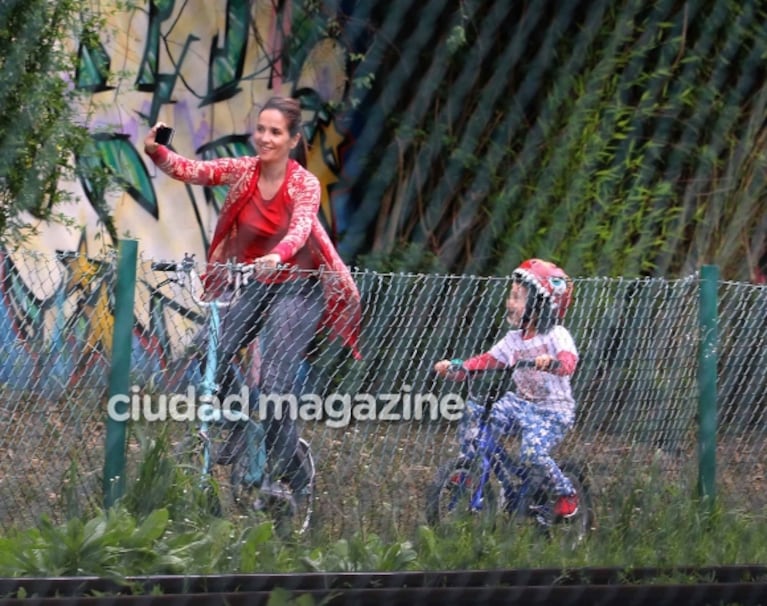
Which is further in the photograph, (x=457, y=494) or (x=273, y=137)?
(x=273, y=137)

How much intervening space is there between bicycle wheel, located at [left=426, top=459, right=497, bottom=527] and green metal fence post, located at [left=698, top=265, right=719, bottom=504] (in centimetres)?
90

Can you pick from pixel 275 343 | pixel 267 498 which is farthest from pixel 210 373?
pixel 267 498

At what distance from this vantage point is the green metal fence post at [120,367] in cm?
418

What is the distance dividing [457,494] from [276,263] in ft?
3.42

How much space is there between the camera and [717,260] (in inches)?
276

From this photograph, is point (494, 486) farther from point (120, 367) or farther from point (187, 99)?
point (187, 99)

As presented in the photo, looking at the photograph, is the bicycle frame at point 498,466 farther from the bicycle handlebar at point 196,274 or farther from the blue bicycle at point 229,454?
the bicycle handlebar at point 196,274

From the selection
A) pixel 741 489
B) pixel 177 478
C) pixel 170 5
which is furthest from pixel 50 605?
pixel 170 5

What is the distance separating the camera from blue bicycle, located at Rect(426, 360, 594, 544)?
15.0ft

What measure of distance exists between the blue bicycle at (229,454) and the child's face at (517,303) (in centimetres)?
100

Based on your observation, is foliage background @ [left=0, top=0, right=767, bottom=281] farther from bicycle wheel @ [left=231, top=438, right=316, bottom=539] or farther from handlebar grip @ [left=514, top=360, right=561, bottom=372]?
bicycle wheel @ [left=231, top=438, right=316, bottom=539]

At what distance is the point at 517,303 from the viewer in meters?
4.74

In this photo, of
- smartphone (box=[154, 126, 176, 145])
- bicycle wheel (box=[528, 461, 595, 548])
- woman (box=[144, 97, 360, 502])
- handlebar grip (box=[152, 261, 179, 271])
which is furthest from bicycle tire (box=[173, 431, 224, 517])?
bicycle wheel (box=[528, 461, 595, 548])

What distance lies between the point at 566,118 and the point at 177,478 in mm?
3356
